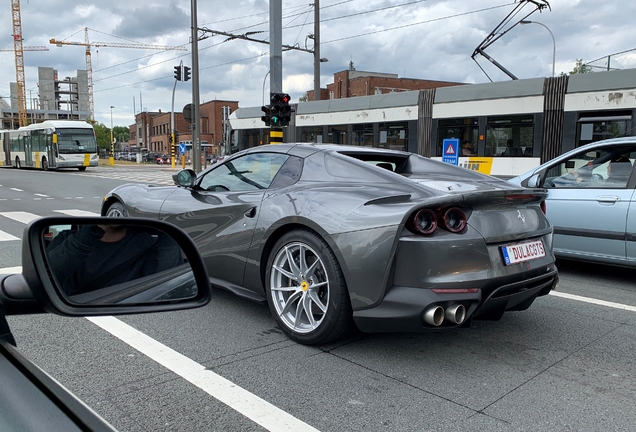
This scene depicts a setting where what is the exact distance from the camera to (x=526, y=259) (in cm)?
352

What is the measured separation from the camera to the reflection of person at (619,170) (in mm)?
5594

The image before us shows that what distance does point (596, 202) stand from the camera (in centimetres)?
566

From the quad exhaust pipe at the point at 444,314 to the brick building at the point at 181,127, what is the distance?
61150mm

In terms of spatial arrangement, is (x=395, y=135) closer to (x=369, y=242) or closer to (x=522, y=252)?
(x=522, y=252)

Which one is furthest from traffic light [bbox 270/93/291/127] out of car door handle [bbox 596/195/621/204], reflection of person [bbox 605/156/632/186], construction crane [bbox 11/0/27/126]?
construction crane [bbox 11/0/27/126]

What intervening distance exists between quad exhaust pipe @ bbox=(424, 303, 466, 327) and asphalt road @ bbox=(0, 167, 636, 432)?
15.0 inches

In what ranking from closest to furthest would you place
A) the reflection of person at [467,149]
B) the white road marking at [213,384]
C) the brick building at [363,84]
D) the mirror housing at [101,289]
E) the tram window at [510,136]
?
the mirror housing at [101,289] < the white road marking at [213,384] < the tram window at [510,136] < the reflection of person at [467,149] < the brick building at [363,84]

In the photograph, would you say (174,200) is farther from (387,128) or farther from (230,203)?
(387,128)

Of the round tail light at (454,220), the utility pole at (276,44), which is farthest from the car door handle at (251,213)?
the utility pole at (276,44)

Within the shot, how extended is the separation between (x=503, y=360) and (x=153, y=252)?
2736 mm

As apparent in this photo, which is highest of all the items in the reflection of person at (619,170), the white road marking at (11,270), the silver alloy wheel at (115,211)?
the reflection of person at (619,170)

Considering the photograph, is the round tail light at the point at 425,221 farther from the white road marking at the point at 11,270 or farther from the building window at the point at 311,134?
the building window at the point at 311,134

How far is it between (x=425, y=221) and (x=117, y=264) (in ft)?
7.09

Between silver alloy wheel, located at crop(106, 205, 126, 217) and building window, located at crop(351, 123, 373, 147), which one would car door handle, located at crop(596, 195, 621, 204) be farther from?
building window, located at crop(351, 123, 373, 147)
